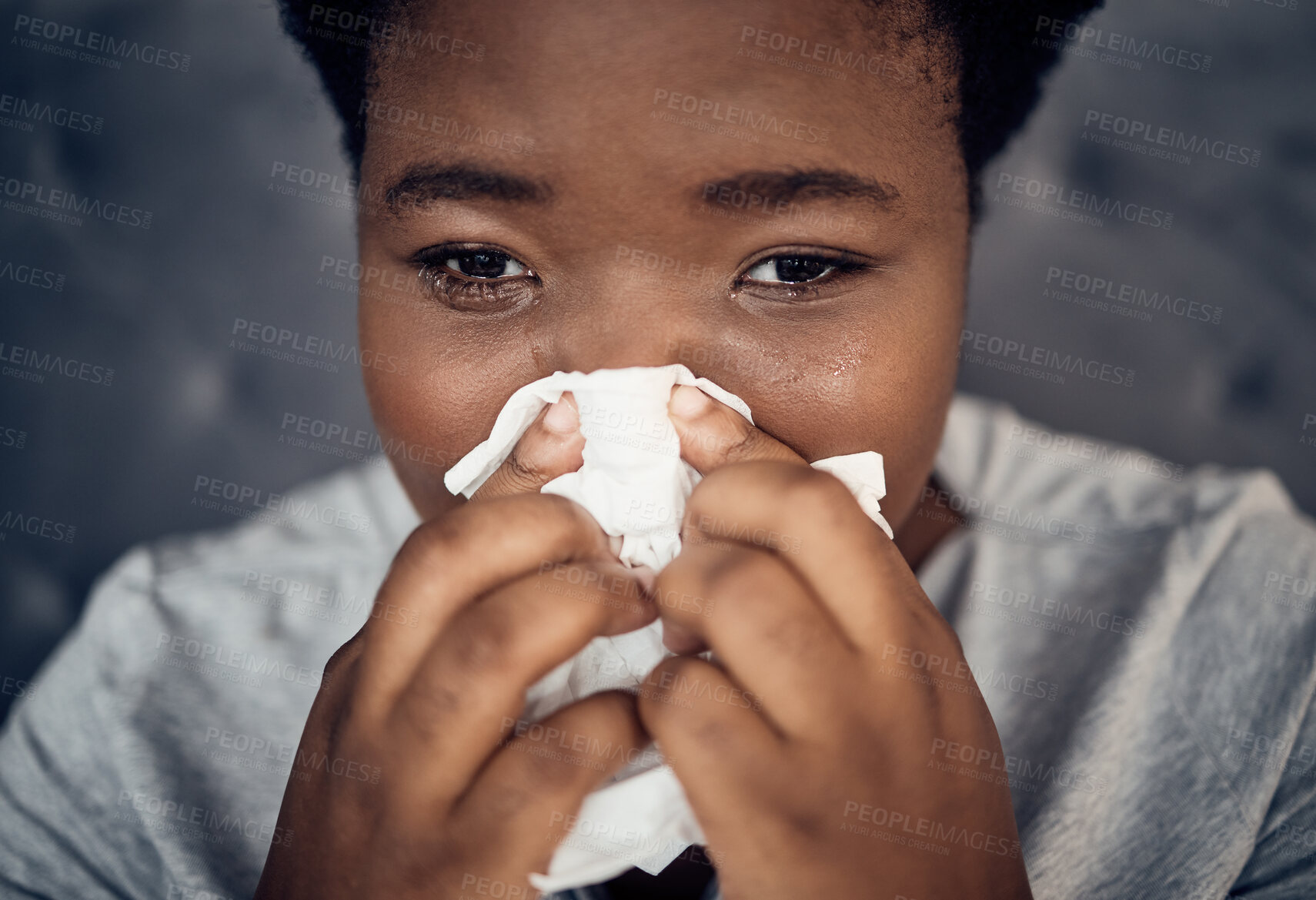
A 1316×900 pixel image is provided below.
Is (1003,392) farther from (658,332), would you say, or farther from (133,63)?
(133,63)

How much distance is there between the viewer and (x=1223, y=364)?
168 cm

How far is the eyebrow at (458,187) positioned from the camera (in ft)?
2.73

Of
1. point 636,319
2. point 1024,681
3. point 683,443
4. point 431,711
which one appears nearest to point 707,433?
point 683,443

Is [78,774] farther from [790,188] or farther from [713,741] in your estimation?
[790,188]

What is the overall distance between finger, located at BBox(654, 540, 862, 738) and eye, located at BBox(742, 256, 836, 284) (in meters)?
0.35

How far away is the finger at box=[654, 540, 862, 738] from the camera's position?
0.69 metres

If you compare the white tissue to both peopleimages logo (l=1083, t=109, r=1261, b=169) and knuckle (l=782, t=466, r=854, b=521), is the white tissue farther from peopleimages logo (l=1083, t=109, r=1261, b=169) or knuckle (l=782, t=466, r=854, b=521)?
peopleimages logo (l=1083, t=109, r=1261, b=169)

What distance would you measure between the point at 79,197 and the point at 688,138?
56.9 inches

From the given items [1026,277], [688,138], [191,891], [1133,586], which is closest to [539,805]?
[688,138]

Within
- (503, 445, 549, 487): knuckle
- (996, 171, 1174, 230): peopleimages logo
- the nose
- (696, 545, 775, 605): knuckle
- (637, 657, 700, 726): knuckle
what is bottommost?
(637, 657, 700, 726): knuckle

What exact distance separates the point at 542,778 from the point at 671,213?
51 cm

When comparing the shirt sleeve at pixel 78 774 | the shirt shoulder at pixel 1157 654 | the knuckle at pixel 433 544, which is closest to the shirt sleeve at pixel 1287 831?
the shirt shoulder at pixel 1157 654

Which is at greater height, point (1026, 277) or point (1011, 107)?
point (1011, 107)

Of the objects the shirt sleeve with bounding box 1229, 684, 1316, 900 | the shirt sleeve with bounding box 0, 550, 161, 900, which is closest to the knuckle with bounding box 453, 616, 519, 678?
the shirt sleeve with bounding box 0, 550, 161, 900
